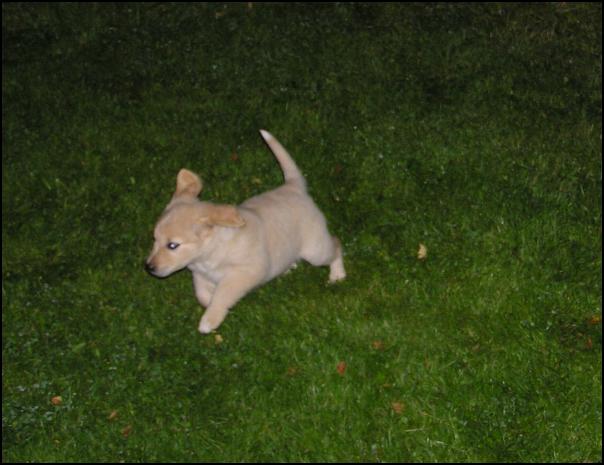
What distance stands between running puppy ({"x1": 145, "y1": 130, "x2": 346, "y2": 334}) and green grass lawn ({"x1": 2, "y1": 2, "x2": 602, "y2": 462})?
0.56 meters

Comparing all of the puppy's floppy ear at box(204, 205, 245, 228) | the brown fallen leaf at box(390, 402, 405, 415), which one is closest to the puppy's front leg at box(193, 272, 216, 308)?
the puppy's floppy ear at box(204, 205, 245, 228)

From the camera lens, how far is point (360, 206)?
7762 mm

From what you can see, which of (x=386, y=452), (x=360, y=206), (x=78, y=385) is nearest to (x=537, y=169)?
(x=360, y=206)

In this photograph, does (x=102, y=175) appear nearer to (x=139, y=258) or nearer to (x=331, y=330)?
(x=139, y=258)

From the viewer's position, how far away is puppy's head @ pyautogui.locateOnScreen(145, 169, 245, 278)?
5621 mm

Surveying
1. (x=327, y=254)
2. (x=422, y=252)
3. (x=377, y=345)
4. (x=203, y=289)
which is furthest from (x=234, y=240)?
(x=422, y=252)

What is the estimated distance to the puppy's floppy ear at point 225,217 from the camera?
5559 mm

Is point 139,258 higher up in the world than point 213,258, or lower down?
lower down

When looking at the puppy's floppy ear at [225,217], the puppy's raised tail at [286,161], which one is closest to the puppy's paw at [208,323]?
the puppy's floppy ear at [225,217]

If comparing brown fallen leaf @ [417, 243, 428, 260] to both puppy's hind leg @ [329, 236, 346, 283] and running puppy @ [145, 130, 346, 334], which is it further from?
running puppy @ [145, 130, 346, 334]

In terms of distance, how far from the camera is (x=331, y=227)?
7570mm

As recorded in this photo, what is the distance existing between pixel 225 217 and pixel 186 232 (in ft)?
1.10

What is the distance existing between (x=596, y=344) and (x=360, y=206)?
2.55 metres

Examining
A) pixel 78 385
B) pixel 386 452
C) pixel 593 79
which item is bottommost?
pixel 593 79
